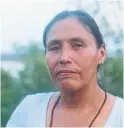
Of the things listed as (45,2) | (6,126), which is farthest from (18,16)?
(6,126)

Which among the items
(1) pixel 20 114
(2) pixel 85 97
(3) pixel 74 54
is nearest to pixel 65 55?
(3) pixel 74 54

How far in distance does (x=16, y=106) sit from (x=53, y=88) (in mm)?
151

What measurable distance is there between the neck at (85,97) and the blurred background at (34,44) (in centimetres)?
4

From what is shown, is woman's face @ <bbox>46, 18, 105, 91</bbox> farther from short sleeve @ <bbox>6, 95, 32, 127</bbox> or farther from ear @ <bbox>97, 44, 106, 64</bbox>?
short sleeve @ <bbox>6, 95, 32, 127</bbox>

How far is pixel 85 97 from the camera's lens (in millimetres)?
778

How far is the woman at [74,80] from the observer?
0.74m

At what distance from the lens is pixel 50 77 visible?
0.81 m

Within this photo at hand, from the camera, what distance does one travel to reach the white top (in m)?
0.73

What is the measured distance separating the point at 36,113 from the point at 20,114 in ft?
0.21

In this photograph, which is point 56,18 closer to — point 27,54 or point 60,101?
point 27,54

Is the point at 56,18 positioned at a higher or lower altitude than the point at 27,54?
higher

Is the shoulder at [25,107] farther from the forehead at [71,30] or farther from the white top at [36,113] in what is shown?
the forehead at [71,30]

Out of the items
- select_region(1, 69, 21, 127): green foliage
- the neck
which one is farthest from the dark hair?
select_region(1, 69, 21, 127): green foliage

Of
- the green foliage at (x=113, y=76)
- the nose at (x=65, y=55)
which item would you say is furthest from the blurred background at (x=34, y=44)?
the nose at (x=65, y=55)
